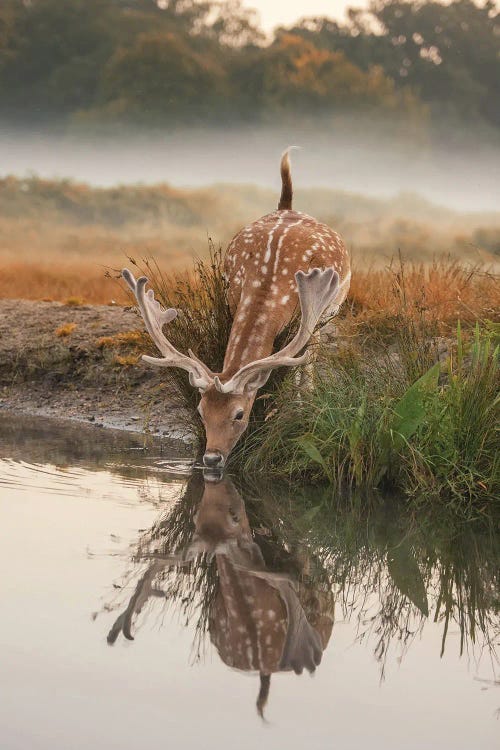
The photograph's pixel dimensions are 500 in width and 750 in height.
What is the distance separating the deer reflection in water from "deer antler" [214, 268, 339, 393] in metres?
1.52

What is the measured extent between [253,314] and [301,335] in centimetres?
49

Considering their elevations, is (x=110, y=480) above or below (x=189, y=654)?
below

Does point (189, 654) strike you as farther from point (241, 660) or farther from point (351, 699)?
point (351, 699)

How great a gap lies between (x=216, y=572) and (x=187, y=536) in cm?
83

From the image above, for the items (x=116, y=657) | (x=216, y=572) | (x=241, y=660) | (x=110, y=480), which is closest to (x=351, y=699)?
(x=241, y=660)

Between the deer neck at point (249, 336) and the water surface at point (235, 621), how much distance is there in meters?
0.92

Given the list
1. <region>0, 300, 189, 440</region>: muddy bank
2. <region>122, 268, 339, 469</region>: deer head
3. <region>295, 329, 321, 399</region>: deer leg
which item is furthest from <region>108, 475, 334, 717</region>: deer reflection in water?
<region>0, 300, 189, 440</region>: muddy bank

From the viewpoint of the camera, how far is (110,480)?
26.6 feet

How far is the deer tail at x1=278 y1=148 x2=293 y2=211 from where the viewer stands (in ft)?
34.4

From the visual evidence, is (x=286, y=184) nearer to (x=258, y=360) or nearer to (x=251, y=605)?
(x=258, y=360)

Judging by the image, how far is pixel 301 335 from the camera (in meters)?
8.31

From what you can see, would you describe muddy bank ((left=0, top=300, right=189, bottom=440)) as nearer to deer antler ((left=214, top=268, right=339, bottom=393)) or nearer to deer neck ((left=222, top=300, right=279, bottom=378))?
deer neck ((left=222, top=300, right=279, bottom=378))

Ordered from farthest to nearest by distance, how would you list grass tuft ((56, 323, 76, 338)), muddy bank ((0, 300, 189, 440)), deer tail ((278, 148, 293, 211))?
1. grass tuft ((56, 323, 76, 338))
2. muddy bank ((0, 300, 189, 440))
3. deer tail ((278, 148, 293, 211))

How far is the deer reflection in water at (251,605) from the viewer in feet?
14.9
